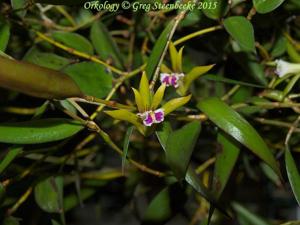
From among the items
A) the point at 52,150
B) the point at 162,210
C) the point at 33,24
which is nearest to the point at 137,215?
the point at 162,210

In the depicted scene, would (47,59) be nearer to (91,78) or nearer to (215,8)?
(91,78)

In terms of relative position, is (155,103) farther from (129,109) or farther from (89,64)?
(89,64)

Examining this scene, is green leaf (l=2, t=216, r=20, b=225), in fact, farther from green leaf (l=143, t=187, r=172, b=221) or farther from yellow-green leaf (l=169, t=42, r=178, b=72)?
yellow-green leaf (l=169, t=42, r=178, b=72)

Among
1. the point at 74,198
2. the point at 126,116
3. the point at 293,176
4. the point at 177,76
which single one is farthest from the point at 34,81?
the point at 74,198

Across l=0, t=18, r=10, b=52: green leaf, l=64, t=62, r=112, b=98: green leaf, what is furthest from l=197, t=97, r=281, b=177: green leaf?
l=0, t=18, r=10, b=52: green leaf

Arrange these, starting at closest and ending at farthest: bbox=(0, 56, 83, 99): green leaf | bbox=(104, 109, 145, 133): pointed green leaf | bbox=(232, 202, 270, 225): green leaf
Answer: bbox=(0, 56, 83, 99): green leaf, bbox=(104, 109, 145, 133): pointed green leaf, bbox=(232, 202, 270, 225): green leaf

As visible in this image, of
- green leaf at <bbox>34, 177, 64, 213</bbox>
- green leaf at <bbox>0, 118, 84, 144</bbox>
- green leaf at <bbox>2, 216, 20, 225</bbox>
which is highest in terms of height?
green leaf at <bbox>0, 118, 84, 144</bbox>

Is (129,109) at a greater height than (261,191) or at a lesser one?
greater
